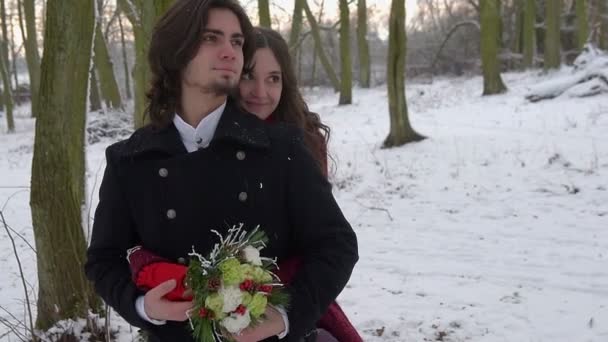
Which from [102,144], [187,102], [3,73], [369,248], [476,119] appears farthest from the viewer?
[3,73]

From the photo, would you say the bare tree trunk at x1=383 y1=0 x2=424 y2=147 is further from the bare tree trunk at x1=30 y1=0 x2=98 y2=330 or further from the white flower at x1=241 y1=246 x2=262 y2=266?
the white flower at x1=241 y1=246 x2=262 y2=266

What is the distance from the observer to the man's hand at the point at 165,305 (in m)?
1.46

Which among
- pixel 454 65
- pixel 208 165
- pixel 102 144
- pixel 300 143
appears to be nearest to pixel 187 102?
pixel 208 165

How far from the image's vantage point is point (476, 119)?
44.3 ft

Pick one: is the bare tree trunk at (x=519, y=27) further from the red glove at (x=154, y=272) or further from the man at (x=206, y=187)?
the red glove at (x=154, y=272)

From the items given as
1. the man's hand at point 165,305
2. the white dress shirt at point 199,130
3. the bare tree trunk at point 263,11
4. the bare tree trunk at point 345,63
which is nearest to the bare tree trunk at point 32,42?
the bare tree trunk at point 263,11

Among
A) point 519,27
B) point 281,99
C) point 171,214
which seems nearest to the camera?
point 171,214

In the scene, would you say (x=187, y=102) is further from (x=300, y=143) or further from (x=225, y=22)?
(x=300, y=143)

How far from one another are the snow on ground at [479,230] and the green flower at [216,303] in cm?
208

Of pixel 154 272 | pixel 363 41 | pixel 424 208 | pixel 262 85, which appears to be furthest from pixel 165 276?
pixel 363 41

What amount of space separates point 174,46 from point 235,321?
85 centimetres

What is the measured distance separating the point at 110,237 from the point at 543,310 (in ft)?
12.1

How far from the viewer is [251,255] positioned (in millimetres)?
1436

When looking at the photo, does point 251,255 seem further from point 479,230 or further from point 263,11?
point 263,11
